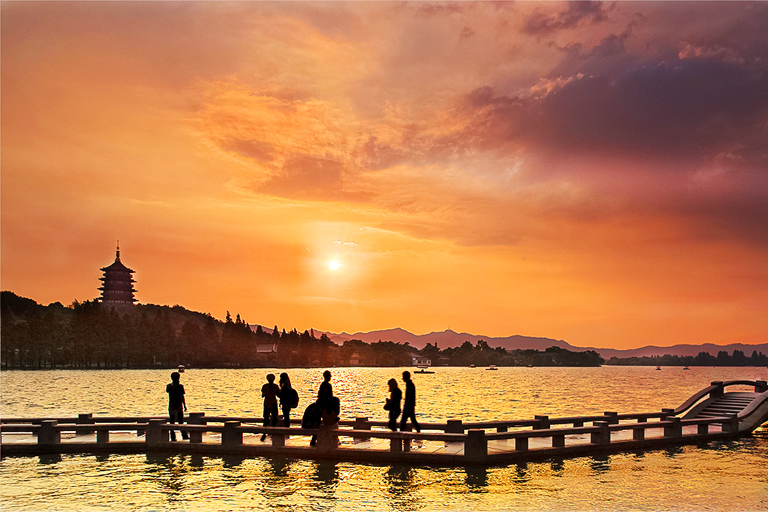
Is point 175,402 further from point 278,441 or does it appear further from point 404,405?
point 404,405

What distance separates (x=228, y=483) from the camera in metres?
18.0

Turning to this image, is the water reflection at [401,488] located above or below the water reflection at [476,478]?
above

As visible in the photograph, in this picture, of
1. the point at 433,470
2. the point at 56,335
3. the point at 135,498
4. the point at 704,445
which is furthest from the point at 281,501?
the point at 56,335

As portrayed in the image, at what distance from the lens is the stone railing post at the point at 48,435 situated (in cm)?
2228

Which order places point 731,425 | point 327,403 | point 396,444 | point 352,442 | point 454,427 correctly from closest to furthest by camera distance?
1. point 396,444
2. point 327,403
3. point 454,427
4. point 352,442
5. point 731,425

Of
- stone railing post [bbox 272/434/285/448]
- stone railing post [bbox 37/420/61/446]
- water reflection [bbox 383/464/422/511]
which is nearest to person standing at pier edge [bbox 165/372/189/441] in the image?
stone railing post [bbox 272/434/285/448]

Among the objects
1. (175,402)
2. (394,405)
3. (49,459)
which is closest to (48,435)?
(49,459)

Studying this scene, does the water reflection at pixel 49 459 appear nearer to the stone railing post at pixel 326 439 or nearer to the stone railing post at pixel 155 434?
the stone railing post at pixel 155 434

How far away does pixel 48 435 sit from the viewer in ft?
73.3

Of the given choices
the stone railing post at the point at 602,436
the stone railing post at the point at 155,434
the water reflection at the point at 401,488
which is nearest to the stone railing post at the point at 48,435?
the stone railing post at the point at 155,434

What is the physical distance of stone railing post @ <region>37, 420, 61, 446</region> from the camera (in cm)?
2228

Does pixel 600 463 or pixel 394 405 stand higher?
pixel 394 405

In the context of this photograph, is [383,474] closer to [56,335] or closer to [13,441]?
[13,441]

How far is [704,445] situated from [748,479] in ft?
26.1
